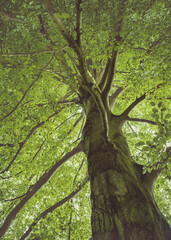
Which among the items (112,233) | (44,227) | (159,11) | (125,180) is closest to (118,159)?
(125,180)

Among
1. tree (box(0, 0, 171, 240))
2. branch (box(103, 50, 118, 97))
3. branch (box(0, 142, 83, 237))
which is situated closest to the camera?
tree (box(0, 0, 171, 240))

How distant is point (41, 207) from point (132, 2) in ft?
25.1

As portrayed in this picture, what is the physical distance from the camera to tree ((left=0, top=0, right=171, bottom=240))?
6.97 ft

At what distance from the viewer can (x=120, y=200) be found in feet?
6.94

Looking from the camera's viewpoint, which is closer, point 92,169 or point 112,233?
point 112,233

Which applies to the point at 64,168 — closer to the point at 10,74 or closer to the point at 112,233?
the point at 10,74

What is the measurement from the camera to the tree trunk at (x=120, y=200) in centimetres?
188

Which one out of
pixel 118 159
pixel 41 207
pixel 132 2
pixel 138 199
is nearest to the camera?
pixel 138 199

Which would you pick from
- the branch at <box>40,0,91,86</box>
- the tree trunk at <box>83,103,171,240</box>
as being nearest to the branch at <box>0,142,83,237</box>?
the tree trunk at <box>83,103,171,240</box>

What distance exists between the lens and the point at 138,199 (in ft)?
6.99

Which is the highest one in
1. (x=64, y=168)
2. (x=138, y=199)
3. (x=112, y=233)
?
(x=64, y=168)

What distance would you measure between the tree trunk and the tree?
11 mm

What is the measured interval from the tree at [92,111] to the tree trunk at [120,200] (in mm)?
11

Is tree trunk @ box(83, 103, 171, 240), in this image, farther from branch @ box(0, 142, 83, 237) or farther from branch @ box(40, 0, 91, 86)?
branch @ box(40, 0, 91, 86)
